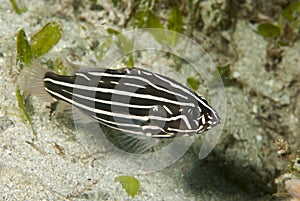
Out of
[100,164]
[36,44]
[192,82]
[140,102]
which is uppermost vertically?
[36,44]

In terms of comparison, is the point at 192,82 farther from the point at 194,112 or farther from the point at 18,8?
the point at 18,8

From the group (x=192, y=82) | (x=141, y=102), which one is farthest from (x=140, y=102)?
(x=192, y=82)

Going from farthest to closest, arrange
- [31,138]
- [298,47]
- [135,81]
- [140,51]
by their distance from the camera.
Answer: [298,47]
[140,51]
[31,138]
[135,81]

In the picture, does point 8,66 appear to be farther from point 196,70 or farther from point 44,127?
point 196,70

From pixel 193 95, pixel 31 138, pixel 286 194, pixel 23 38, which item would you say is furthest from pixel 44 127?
pixel 286 194

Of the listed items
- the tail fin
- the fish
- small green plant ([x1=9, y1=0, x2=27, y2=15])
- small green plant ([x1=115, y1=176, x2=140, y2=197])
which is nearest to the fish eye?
the fish

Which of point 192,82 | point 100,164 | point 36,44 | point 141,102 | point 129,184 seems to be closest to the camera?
point 141,102

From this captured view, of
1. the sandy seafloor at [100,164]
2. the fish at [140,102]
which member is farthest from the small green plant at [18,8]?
the fish at [140,102]
